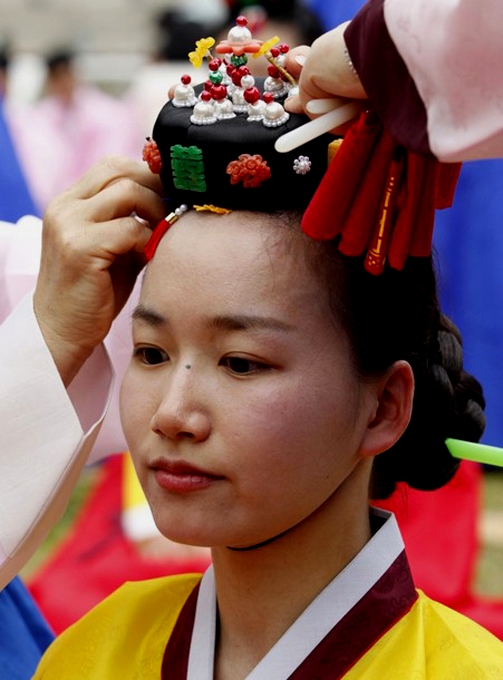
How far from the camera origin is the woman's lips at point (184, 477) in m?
1.66

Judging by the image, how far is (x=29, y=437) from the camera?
1.94m

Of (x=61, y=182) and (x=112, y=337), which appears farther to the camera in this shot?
(x=61, y=182)

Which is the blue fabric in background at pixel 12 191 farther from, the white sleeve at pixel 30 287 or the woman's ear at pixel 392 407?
the woman's ear at pixel 392 407

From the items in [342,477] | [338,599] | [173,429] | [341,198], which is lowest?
[338,599]

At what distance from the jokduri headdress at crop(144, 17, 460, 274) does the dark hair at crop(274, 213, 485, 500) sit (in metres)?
0.07

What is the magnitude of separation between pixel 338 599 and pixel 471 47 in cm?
75

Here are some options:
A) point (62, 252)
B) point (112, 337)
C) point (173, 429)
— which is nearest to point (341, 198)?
point (173, 429)

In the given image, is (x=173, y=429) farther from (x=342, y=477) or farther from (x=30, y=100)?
(x=30, y=100)

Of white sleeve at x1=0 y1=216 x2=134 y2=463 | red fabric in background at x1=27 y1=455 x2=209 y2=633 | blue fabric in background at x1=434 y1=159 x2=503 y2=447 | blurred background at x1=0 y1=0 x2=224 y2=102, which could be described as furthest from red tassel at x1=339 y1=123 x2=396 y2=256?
blurred background at x1=0 y1=0 x2=224 y2=102

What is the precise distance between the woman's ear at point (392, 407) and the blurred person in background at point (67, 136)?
5.16 m

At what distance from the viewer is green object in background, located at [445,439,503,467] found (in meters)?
1.78

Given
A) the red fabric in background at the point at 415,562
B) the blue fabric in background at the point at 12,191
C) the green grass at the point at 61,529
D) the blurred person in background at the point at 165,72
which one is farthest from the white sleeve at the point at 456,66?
the blurred person in background at the point at 165,72

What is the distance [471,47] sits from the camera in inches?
51.9

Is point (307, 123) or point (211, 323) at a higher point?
point (307, 123)
